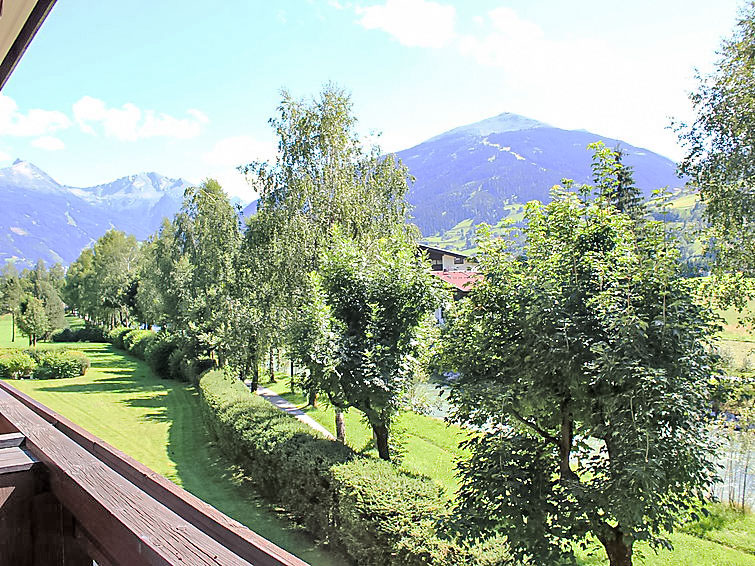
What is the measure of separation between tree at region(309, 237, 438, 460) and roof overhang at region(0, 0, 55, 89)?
7480mm

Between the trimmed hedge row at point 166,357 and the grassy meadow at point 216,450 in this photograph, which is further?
the trimmed hedge row at point 166,357

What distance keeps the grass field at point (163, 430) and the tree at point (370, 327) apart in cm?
248

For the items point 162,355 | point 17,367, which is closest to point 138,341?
point 162,355

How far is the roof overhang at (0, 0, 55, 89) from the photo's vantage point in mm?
1681

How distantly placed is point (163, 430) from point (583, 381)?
14.8 meters

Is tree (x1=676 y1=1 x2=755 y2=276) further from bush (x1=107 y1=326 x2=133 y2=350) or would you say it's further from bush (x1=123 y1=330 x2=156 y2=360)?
bush (x1=107 y1=326 x2=133 y2=350)

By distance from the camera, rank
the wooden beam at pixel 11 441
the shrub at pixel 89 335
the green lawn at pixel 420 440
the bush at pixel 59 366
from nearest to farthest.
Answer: the wooden beam at pixel 11 441
the green lawn at pixel 420 440
the bush at pixel 59 366
the shrub at pixel 89 335

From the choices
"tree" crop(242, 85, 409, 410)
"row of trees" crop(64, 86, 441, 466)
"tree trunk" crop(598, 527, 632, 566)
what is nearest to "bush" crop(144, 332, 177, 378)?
"row of trees" crop(64, 86, 441, 466)

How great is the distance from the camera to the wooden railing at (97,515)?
2.63 feet

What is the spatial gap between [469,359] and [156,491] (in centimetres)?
577

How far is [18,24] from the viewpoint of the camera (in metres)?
1.84

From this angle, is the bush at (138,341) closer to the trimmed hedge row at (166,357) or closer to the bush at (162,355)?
the trimmed hedge row at (166,357)

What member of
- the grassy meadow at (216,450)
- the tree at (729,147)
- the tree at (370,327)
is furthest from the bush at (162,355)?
the tree at (729,147)

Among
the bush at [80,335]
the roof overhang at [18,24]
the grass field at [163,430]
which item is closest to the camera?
the roof overhang at [18,24]
